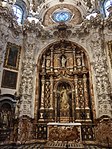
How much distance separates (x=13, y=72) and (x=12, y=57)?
1.40 metres

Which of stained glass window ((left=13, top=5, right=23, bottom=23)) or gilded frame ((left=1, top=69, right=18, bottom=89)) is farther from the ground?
stained glass window ((left=13, top=5, right=23, bottom=23))

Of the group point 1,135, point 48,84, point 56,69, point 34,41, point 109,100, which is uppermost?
point 34,41

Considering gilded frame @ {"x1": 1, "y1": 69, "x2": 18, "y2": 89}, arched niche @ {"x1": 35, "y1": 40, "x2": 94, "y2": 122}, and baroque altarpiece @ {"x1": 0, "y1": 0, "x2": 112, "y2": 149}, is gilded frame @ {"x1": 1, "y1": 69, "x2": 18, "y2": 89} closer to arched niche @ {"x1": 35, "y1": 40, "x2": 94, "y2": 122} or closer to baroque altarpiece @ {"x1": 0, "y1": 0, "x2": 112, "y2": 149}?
baroque altarpiece @ {"x1": 0, "y1": 0, "x2": 112, "y2": 149}

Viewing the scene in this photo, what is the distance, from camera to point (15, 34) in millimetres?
14578

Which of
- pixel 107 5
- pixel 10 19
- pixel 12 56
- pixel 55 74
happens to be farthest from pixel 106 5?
pixel 12 56

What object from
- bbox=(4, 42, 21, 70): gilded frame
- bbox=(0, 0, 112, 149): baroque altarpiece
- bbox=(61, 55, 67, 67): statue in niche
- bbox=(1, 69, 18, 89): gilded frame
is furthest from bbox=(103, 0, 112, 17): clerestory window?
bbox=(1, 69, 18, 89): gilded frame

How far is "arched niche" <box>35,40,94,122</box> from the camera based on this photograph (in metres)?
12.9

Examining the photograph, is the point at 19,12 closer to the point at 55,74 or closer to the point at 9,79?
the point at 55,74

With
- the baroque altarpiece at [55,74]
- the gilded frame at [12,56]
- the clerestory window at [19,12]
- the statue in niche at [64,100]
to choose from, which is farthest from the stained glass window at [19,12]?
the statue in niche at [64,100]

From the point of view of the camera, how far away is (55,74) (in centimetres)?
1470

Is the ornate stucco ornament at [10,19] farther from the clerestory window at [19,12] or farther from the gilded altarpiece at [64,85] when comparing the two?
the gilded altarpiece at [64,85]

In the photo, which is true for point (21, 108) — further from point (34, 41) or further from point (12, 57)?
point (34, 41)

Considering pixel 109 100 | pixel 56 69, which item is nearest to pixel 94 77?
pixel 109 100

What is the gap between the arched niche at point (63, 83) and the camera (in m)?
12.9
